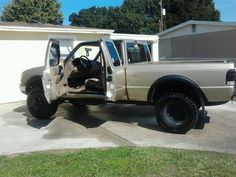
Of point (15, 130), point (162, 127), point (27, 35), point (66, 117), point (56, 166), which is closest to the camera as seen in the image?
point (56, 166)

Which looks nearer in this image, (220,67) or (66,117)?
(220,67)

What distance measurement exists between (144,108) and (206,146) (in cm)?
418

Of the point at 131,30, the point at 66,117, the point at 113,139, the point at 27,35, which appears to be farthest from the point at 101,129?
the point at 131,30

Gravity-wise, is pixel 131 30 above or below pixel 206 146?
above

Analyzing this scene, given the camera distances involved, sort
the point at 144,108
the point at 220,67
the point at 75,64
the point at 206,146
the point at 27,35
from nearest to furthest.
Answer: the point at 206,146, the point at 220,67, the point at 75,64, the point at 144,108, the point at 27,35

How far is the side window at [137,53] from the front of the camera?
9334mm

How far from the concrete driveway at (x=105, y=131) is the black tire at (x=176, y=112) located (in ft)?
0.63

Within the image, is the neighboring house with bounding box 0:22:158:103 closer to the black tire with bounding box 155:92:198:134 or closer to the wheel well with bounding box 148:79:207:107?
the wheel well with bounding box 148:79:207:107

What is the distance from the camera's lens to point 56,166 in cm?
588

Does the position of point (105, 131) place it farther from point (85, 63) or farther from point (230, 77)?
point (230, 77)

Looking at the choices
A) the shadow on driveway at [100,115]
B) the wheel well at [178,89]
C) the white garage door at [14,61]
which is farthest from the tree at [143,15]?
the wheel well at [178,89]

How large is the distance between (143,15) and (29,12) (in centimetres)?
2099

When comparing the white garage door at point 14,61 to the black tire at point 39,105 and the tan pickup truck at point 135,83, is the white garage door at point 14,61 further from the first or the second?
the tan pickup truck at point 135,83

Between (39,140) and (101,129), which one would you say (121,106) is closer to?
(101,129)
